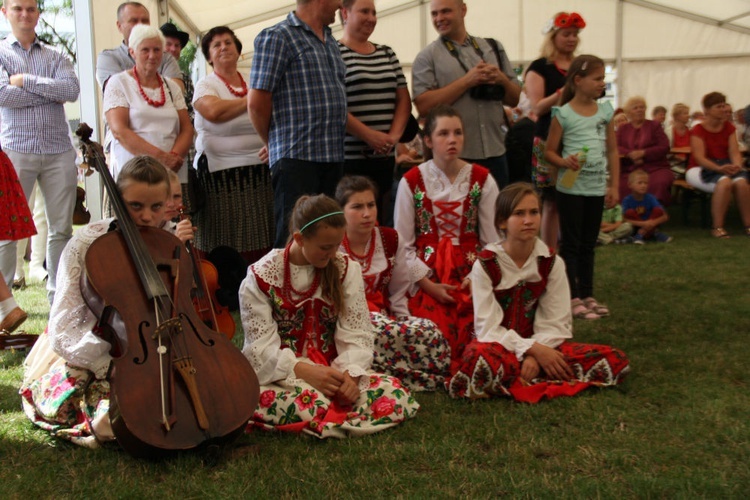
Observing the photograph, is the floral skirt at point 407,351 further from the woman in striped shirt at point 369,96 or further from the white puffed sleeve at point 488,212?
the woman in striped shirt at point 369,96

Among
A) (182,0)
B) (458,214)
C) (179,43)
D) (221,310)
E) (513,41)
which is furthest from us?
(513,41)

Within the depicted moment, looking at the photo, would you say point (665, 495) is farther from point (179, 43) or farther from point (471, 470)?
point (179, 43)

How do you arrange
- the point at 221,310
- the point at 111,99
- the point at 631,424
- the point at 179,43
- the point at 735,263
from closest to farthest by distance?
1. the point at 631,424
2. the point at 221,310
3. the point at 111,99
4. the point at 179,43
5. the point at 735,263

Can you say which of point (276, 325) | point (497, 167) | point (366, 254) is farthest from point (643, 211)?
point (276, 325)

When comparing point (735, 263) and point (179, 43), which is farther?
point (735, 263)

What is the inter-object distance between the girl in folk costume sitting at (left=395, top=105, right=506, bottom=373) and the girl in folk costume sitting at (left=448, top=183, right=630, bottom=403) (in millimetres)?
327

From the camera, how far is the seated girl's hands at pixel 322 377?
2.53m

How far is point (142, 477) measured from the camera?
2062 millimetres

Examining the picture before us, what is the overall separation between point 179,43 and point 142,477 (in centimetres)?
352

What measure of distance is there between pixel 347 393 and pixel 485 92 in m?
1.91

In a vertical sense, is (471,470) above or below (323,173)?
below

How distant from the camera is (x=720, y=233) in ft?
22.5

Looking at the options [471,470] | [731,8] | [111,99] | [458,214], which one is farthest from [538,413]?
[731,8]

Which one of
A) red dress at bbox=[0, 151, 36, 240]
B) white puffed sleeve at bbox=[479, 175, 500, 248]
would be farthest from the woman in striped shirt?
red dress at bbox=[0, 151, 36, 240]
